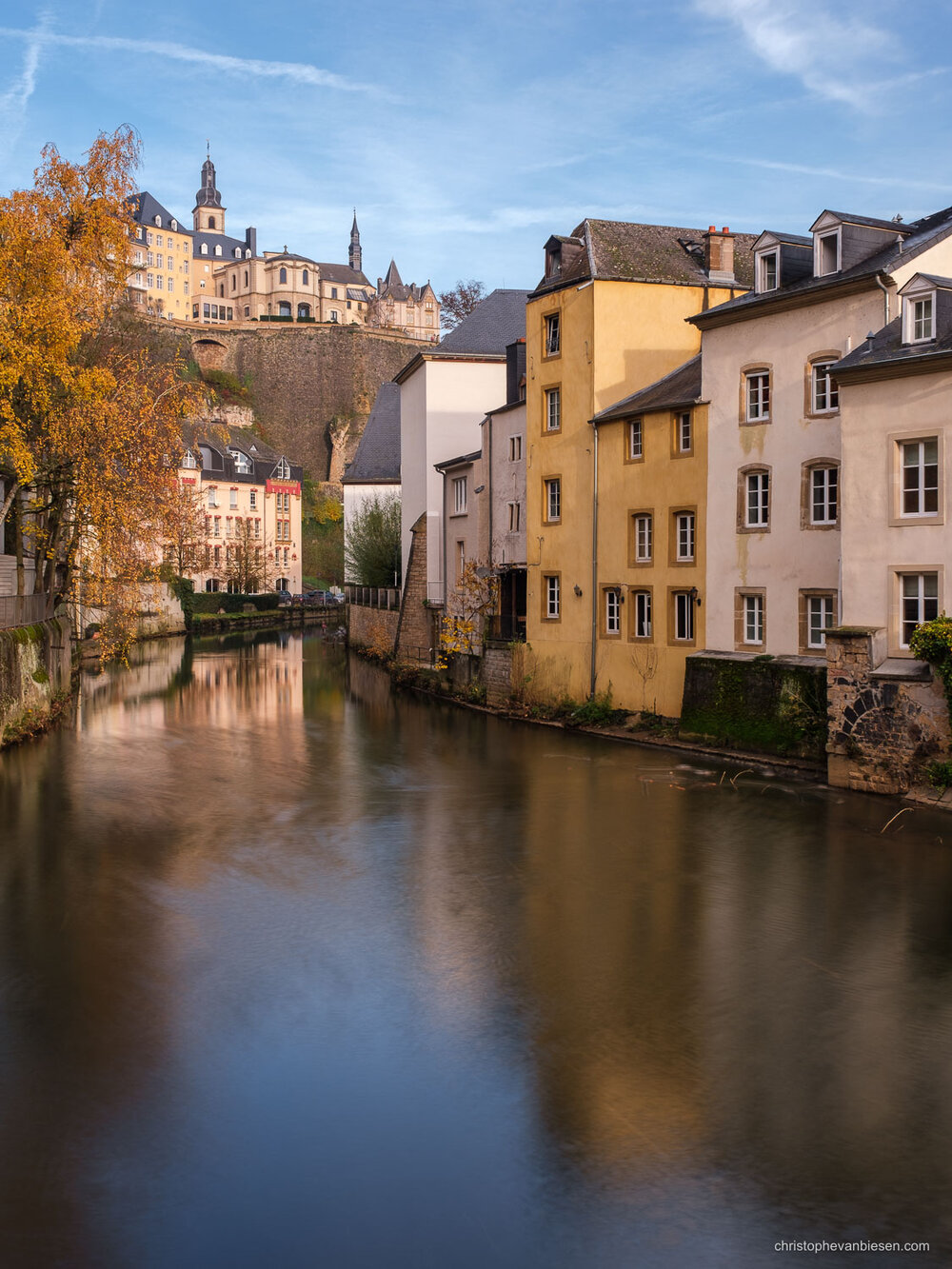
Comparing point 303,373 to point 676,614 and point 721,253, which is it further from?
point 676,614

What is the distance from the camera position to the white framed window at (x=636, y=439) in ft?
87.8

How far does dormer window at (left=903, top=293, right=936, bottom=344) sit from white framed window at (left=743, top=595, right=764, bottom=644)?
610cm

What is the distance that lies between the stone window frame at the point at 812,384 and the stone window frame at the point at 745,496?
1372 millimetres

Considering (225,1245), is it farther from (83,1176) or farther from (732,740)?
(732,740)

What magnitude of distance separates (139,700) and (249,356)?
75697mm

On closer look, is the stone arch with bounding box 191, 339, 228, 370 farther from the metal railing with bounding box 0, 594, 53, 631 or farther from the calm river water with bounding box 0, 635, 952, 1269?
the calm river water with bounding box 0, 635, 952, 1269

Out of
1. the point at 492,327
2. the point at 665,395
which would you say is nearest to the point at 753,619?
the point at 665,395

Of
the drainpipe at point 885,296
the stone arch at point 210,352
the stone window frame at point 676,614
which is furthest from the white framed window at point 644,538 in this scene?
the stone arch at point 210,352

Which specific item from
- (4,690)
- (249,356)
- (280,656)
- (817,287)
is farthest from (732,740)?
(249,356)

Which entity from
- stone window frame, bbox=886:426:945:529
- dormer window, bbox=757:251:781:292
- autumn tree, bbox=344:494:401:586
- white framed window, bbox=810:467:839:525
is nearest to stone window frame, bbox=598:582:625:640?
white framed window, bbox=810:467:839:525

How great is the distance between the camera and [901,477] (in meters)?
19.0

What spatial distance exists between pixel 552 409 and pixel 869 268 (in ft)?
33.4

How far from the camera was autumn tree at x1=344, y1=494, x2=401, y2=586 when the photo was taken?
164ft

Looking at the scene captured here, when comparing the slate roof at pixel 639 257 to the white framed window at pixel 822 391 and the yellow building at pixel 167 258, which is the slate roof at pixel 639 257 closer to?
the white framed window at pixel 822 391
